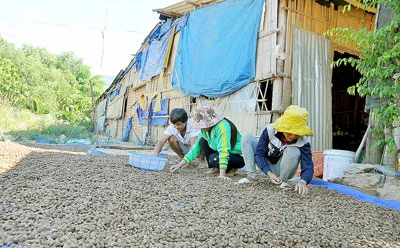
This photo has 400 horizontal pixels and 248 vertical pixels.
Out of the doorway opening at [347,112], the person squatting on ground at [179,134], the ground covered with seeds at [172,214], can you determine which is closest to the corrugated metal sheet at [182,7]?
the doorway opening at [347,112]

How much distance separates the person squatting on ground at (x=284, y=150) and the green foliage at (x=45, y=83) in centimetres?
979

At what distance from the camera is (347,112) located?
877cm

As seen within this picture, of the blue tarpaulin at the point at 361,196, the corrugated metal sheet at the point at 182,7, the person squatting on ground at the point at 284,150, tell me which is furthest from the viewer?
the corrugated metal sheet at the point at 182,7

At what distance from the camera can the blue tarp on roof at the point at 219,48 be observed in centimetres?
597

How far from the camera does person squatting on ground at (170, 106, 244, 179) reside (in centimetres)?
316

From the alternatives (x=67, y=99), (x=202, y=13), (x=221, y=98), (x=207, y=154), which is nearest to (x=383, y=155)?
(x=207, y=154)

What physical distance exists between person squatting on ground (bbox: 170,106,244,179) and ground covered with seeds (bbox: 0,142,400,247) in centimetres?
30

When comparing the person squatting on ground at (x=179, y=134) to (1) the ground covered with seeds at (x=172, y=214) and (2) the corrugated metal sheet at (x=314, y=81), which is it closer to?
(1) the ground covered with seeds at (x=172, y=214)

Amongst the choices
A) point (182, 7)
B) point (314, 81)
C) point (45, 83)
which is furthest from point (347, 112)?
point (45, 83)

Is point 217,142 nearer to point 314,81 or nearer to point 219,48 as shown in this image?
point 314,81

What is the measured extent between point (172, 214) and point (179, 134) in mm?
2189

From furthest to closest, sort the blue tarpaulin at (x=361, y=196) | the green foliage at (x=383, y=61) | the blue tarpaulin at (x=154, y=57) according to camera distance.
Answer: the blue tarpaulin at (x=154, y=57) → the blue tarpaulin at (x=361, y=196) → the green foliage at (x=383, y=61)

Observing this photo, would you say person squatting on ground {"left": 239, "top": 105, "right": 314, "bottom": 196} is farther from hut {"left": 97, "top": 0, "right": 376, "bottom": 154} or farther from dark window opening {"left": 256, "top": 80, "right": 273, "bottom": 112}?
dark window opening {"left": 256, "top": 80, "right": 273, "bottom": 112}

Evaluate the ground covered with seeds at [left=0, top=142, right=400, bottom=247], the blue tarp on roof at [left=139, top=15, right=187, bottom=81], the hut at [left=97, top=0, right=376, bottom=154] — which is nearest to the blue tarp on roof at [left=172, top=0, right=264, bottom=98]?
the hut at [left=97, top=0, right=376, bottom=154]
